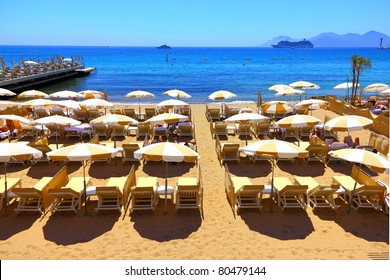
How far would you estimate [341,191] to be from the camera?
28.1 ft

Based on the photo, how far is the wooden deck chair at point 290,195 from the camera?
8.01m

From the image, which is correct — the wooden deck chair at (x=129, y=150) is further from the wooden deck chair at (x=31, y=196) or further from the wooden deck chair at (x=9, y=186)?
the wooden deck chair at (x=31, y=196)

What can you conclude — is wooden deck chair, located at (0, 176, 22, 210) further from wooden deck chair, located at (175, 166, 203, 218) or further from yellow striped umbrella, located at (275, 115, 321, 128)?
yellow striped umbrella, located at (275, 115, 321, 128)

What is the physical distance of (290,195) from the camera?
8.28 metres

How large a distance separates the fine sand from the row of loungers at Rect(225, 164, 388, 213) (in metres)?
0.18

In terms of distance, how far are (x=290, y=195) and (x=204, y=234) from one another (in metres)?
2.45

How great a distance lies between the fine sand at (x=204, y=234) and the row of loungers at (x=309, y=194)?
18 centimetres

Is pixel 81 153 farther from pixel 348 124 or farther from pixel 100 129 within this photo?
pixel 348 124

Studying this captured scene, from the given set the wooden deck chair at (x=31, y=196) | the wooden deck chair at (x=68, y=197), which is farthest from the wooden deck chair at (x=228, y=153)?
the wooden deck chair at (x=31, y=196)

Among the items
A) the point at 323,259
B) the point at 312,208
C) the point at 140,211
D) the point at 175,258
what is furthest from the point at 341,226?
the point at 140,211

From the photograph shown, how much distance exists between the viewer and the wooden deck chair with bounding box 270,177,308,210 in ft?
26.3
